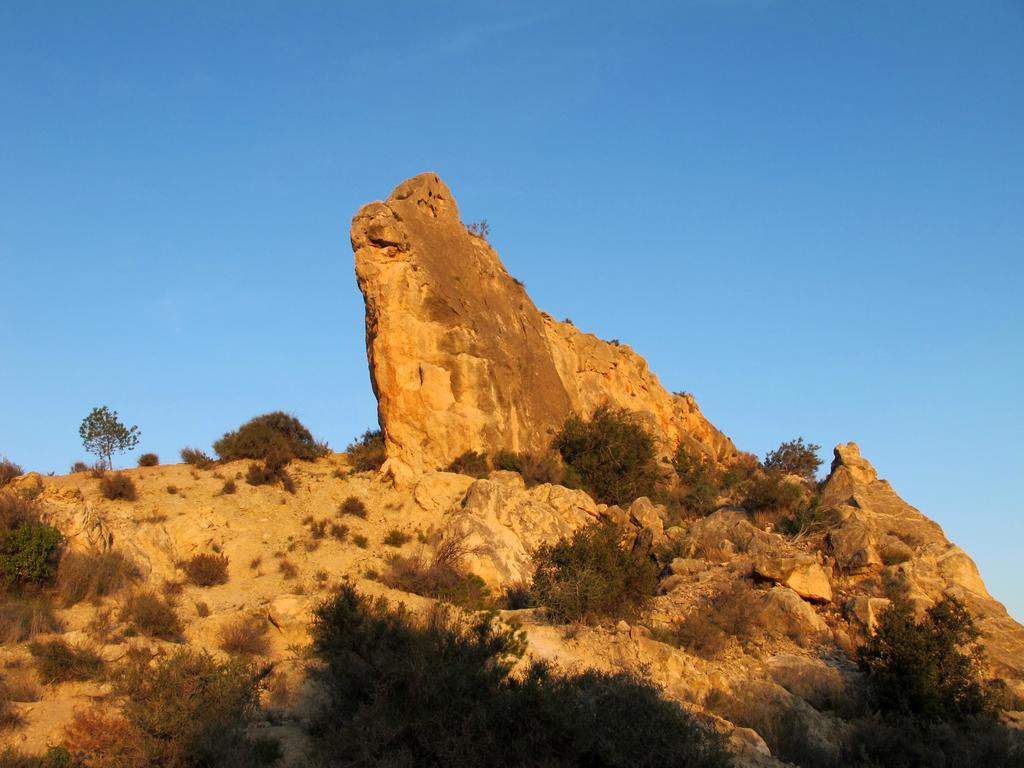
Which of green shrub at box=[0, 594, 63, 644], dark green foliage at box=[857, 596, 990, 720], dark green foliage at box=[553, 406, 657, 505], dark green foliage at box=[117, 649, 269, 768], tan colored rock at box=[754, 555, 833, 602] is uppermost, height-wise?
dark green foliage at box=[553, 406, 657, 505]

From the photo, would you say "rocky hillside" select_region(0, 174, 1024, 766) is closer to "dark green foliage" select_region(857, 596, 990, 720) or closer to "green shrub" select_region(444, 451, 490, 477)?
"green shrub" select_region(444, 451, 490, 477)

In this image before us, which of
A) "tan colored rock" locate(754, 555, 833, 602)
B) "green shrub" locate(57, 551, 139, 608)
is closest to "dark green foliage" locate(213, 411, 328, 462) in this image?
"green shrub" locate(57, 551, 139, 608)

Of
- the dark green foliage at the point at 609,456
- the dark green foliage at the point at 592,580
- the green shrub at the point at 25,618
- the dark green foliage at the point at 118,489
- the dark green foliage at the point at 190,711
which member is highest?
the dark green foliage at the point at 609,456

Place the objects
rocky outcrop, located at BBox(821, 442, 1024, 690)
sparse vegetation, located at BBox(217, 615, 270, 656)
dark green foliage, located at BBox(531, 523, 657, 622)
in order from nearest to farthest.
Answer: sparse vegetation, located at BBox(217, 615, 270, 656)
dark green foliage, located at BBox(531, 523, 657, 622)
rocky outcrop, located at BBox(821, 442, 1024, 690)

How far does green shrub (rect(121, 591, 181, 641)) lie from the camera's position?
1308cm

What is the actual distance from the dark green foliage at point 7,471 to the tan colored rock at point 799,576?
18.0m

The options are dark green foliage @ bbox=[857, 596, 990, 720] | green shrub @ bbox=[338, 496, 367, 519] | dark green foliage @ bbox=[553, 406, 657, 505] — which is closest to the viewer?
dark green foliage @ bbox=[857, 596, 990, 720]

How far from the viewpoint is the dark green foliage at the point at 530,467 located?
2467 centimetres

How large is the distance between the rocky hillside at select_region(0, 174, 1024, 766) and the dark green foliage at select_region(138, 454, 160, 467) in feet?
5.07

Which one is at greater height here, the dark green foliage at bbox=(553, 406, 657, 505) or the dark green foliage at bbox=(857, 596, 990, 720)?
the dark green foliage at bbox=(553, 406, 657, 505)

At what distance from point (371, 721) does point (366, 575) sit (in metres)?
8.46

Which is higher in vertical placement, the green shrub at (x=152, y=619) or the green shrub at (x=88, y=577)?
the green shrub at (x=88, y=577)

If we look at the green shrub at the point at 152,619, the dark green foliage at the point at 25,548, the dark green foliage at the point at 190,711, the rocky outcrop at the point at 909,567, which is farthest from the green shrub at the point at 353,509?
the rocky outcrop at the point at 909,567

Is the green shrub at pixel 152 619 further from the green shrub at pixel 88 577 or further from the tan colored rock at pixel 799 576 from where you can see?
the tan colored rock at pixel 799 576
